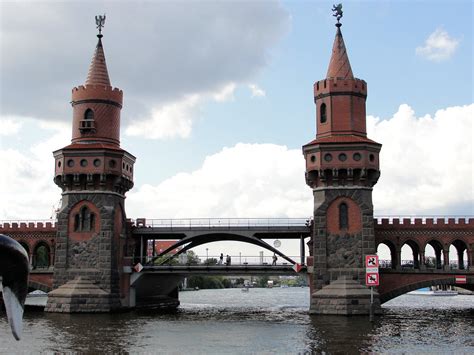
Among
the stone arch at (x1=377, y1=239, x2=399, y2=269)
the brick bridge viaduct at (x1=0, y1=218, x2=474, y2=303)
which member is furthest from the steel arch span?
the stone arch at (x1=377, y1=239, x2=399, y2=269)

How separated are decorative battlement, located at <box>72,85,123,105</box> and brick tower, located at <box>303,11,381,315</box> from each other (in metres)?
19.1

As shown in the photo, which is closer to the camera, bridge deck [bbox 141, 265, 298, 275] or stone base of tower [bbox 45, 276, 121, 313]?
stone base of tower [bbox 45, 276, 121, 313]

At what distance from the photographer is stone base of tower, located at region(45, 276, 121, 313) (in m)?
51.1

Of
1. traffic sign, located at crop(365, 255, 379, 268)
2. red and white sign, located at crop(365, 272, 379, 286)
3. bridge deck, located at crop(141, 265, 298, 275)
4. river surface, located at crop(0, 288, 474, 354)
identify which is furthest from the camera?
bridge deck, located at crop(141, 265, 298, 275)

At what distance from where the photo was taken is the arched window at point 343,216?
51344mm

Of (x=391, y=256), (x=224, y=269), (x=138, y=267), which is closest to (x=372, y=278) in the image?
(x=391, y=256)

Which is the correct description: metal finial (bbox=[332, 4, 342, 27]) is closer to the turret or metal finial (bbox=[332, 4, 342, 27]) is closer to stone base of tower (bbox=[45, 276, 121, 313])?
the turret

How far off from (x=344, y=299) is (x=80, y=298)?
21653 mm

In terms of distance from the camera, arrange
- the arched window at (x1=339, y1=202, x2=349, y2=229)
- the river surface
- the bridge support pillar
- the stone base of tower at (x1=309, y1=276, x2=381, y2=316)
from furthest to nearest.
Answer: the arched window at (x1=339, y1=202, x2=349, y2=229)
the bridge support pillar
the stone base of tower at (x1=309, y1=276, x2=381, y2=316)
the river surface

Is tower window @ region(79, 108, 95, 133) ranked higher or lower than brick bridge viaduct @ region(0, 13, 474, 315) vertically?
higher

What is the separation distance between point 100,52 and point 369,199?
29.2 metres

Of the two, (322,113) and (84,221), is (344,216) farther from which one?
(84,221)

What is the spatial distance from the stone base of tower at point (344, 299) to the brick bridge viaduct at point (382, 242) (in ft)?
9.27

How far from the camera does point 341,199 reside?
170 feet
